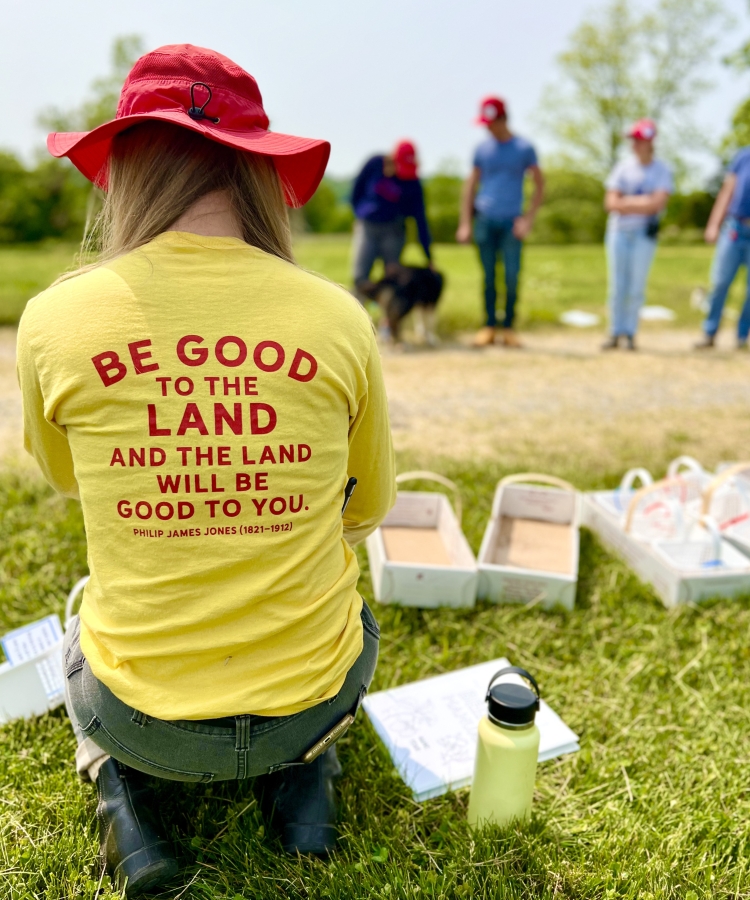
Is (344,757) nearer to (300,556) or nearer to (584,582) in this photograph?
(300,556)

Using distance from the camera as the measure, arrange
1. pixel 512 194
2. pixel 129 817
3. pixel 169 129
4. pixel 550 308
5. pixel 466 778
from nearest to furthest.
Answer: pixel 169 129, pixel 129 817, pixel 466 778, pixel 512 194, pixel 550 308

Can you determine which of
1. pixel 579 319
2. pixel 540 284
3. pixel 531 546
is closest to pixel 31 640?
pixel 531 546

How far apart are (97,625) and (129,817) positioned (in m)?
0.46

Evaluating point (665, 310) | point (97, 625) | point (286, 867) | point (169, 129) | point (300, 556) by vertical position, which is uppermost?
point (169, 129)

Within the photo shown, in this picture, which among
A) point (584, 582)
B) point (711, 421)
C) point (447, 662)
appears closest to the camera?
point (447, 662)

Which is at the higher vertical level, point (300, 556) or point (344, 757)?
point (300, 556)

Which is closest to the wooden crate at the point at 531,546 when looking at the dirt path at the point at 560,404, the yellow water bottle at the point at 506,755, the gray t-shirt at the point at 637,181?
the dirt path at the point at 560,404

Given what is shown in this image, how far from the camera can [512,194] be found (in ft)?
23.4

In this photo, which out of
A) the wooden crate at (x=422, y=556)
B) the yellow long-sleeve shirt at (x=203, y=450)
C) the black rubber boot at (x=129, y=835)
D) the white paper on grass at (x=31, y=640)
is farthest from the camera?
the wooden crate at (x=422, y=556)

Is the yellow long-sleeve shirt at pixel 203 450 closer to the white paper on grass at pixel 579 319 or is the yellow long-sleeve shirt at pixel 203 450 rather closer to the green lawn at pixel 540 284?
the green lawn at pixel 540 284

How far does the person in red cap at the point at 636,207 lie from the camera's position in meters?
7.04

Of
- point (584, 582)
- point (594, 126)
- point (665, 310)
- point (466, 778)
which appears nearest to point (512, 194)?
point (665, 310)

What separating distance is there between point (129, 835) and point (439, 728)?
92 centimetres

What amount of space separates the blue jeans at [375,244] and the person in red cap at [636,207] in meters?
1.98
